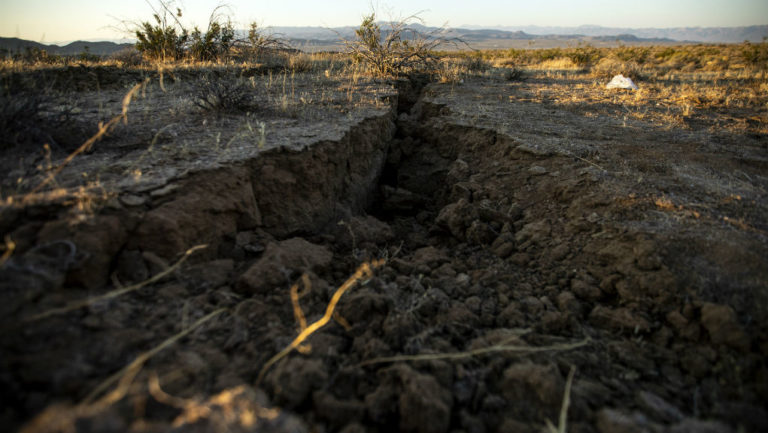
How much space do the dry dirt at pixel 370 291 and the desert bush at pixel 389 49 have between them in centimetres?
354

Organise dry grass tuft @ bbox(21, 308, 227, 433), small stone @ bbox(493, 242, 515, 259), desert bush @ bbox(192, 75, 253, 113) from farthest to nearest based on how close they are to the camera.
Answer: desert bush @ bbox(192, 75, 253, 113), small stone @ bbox(493, 242, 515, 259), dry grass tuft @ bbox(21, 308, 227, 433)

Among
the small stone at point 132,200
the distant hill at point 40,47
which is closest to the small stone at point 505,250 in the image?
the small stone at point 132,200

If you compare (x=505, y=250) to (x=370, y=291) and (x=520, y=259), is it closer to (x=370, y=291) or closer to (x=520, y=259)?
(x=520, y=259)

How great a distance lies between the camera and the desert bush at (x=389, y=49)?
21.0ft

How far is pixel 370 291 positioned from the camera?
191 centimetres

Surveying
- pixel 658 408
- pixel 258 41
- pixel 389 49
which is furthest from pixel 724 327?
pixel 258 41

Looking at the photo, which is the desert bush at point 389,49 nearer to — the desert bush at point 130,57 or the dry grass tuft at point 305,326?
the desert bush at point 130,57

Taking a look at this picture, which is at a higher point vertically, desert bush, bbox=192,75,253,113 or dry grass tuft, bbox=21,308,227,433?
desert bush, bbox=192,75,253,113

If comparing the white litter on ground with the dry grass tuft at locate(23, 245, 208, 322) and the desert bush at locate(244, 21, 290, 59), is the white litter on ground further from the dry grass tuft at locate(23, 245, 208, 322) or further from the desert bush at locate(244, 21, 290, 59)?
the dry grass tuft at locate(23, 245, 208, 322)

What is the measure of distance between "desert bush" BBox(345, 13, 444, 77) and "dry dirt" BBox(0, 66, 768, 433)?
11.6ft

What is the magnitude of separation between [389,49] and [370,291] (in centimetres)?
583

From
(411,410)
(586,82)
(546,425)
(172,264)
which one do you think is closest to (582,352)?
(546,425)

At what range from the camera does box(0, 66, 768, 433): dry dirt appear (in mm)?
1248

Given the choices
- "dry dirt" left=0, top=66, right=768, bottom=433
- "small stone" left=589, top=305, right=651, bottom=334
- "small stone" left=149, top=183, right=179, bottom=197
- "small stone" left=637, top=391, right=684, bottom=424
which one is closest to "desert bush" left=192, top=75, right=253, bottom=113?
"dry dirt" left=0, top=66, right=768, bottom=433
